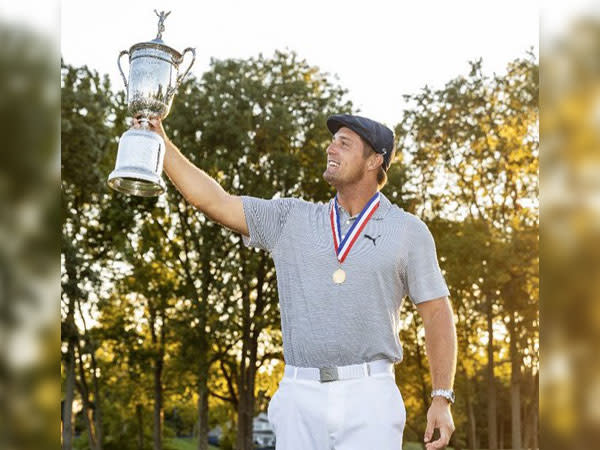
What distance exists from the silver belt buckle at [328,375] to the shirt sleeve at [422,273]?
583 mm

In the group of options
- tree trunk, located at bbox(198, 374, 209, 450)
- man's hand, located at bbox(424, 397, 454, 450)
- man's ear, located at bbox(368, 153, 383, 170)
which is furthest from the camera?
tree trunk, located at bbox(198, 374, 209, 450)

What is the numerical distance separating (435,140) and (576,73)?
23601 mm

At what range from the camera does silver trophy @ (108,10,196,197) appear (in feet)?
13.9

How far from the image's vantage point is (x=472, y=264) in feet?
74.3

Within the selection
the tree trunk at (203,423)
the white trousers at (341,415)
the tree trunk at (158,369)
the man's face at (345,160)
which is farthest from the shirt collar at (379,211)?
the tree trunk at (158,369)

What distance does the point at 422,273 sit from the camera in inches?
175

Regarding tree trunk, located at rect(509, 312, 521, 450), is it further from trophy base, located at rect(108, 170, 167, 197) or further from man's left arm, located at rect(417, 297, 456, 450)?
trophy base, located at rect(108, 170, 167, 197)

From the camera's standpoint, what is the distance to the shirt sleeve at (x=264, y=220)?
4.62m

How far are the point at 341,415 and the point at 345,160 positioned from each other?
145 cm

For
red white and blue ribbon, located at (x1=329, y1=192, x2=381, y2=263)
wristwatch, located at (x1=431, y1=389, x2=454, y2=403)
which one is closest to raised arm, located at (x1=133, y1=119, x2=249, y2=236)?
red white and blue ribbon, located at (x1=329, y1=192, x2=381, y2=263)

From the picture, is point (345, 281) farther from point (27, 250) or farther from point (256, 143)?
point (256, 143)

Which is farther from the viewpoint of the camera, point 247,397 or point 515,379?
point 247,397

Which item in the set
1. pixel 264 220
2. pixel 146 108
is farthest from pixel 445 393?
pixel 146 108

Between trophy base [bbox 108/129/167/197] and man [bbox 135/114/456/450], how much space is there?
19 cm
